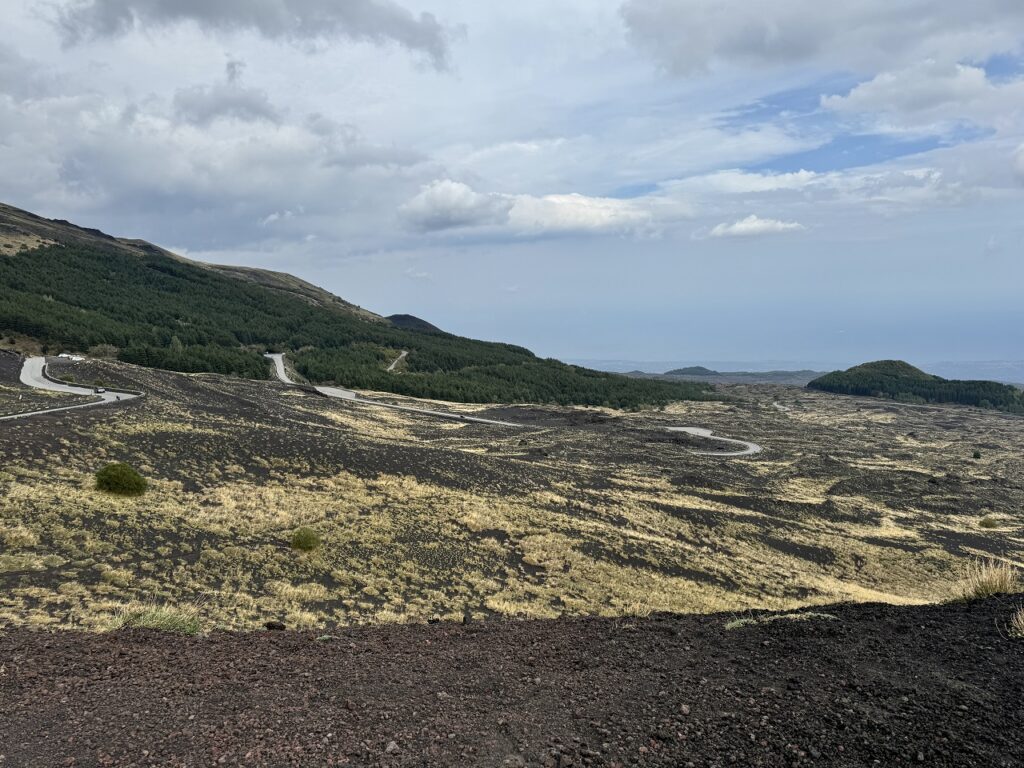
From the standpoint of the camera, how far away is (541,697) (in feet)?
27.5

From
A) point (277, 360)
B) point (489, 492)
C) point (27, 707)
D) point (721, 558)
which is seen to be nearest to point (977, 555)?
point (721, 558)

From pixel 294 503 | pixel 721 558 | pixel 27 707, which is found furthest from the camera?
pixel 721 558

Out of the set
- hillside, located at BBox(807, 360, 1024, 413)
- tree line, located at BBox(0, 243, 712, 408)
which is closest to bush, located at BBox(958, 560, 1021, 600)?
tree line, located at BBox(0, 243, 712, 408)

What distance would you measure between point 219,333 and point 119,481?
4870 inches

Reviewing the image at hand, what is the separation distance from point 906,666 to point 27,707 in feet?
40.0

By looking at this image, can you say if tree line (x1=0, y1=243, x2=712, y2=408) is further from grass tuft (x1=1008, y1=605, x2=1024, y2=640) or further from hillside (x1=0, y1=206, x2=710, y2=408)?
grass tuft (x1=1008, y1=605, x2=1024, y2=640)

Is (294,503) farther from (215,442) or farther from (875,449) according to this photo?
(875,449)

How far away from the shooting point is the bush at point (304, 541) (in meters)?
21.0

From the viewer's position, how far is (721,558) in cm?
2898

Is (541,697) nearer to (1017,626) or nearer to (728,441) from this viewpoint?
(1017,626)

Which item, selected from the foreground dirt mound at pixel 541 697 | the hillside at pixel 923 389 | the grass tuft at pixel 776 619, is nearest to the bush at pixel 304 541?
the foreground dirt mound at pixel 541 697

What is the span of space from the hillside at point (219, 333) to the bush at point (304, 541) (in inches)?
3131

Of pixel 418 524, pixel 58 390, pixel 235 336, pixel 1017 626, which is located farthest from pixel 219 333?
pixel 1017 626

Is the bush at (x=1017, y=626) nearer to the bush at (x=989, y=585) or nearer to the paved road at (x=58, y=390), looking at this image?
the bush at (x=989, y=585)
